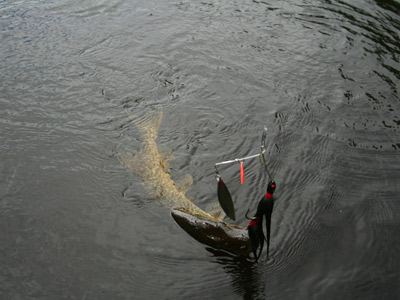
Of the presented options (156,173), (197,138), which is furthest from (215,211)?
(197,138)

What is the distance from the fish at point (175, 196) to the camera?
4.83 m

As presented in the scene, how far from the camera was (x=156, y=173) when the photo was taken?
Result: 6090 mm

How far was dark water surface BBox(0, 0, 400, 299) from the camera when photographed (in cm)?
476

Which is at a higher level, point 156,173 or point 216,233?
point 216,233

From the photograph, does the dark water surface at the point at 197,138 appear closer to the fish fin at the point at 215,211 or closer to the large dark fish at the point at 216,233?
the large dark fish at the point at 216,233

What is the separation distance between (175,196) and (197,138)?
4.90ft

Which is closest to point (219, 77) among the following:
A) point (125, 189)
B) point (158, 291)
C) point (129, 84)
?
point (129, 84)

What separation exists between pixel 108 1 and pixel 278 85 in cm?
615

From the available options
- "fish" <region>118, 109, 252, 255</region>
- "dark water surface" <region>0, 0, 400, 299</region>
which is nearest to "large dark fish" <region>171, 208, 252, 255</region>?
"fish" <region>118, 109, 252, 255</region>

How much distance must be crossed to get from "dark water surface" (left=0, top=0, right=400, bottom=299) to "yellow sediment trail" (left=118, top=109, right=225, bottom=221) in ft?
0.45

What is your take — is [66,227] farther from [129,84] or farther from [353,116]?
[353,116]

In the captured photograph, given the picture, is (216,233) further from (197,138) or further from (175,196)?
(197,138)

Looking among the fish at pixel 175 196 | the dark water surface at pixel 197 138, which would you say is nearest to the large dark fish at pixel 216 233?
the fish at pixel 175 196

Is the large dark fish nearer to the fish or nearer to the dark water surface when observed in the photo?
the fish
